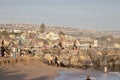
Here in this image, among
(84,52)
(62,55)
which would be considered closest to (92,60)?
(84,52)

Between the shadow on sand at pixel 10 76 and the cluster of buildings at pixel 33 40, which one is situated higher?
the cluster of buildings at pixel 33 40

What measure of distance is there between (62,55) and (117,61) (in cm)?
849

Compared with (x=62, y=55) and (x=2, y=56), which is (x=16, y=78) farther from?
(x=62, y=55)

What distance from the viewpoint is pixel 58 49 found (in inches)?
2298

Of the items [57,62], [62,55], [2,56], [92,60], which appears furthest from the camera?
[92,60]

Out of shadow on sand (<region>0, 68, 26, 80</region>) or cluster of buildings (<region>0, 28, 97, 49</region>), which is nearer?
shadow on sand (<region>0, 68, 26, 80</region>)

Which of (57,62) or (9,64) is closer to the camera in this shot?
(9,64)

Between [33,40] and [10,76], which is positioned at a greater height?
[33,40]

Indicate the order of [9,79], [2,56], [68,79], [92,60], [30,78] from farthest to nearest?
[92,60] → [2,56] → [68,79] → [30,78] → [9,79]

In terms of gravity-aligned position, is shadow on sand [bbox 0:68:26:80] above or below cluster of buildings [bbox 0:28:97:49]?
below

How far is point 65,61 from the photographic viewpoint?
1960 inches

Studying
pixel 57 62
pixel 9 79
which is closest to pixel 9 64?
pixel 9 79

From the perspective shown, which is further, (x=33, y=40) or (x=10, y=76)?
(x=33, y=40)

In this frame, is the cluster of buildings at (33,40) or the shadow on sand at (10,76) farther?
the cluster of buildings at (33,40)
